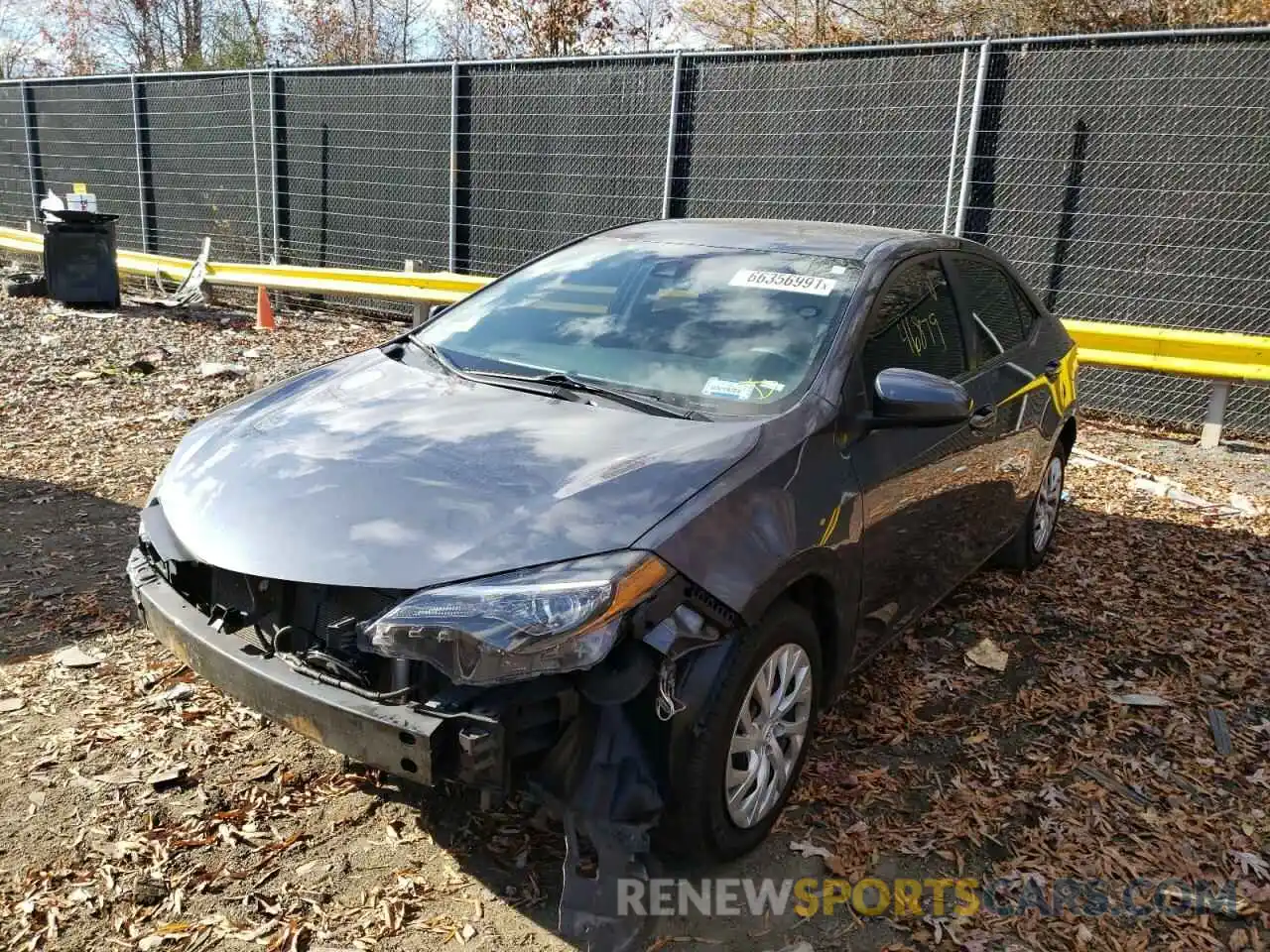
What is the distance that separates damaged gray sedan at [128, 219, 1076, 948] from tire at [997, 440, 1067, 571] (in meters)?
1.19

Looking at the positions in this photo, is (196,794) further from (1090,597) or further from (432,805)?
(1090,597)

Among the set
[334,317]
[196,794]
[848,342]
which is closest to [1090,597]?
[848,342]

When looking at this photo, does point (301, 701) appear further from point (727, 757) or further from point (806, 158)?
point (806, 158)

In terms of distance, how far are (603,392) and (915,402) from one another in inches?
38.2

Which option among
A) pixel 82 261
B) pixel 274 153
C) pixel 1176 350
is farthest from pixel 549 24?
pixel 1176 350

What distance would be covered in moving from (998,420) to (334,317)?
31.3 ft

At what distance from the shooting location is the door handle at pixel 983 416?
4.04 metres

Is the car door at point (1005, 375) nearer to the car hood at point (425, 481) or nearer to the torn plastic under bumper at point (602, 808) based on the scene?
the car hood at point (425, 481)

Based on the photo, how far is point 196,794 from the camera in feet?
10.2

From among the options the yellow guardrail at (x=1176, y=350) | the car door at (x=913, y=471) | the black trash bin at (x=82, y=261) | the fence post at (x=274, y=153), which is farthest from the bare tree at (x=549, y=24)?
the car door at (x=913, y=471)

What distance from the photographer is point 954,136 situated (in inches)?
339

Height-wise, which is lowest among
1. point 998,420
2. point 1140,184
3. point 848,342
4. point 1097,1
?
point 998,420

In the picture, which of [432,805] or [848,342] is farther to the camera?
[848,342]

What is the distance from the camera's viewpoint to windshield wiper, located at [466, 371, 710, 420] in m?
3.14
